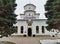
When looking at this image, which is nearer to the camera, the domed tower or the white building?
the white building

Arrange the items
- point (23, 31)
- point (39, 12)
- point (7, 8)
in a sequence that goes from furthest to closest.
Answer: point (39, 12) → point (23, 31) → point (7, 8)

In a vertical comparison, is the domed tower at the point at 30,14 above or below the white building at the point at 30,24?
above

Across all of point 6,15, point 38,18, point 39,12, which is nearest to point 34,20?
point 38,18

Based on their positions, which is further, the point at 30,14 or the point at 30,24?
the point at 30,24

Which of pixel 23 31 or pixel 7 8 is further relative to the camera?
pixel 23 31

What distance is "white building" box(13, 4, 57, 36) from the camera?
4462cm

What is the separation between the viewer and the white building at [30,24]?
44625 millimetres

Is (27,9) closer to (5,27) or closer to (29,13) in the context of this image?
(29,13)

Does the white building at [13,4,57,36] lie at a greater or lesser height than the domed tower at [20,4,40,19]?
lesser

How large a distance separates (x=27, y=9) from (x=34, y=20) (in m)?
3.37

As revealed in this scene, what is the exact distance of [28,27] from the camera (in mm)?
45375

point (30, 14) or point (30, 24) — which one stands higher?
point (30, 14)

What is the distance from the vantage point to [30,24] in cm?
4581

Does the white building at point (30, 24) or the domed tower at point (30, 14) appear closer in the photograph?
the white building at point (30, 24)
